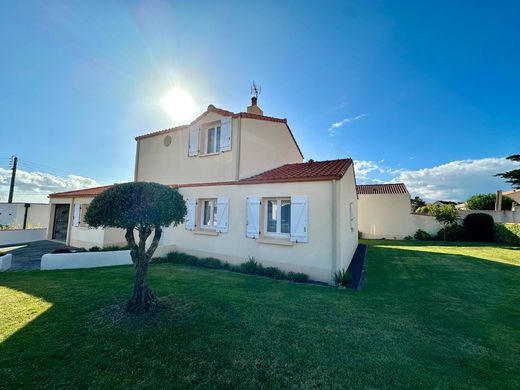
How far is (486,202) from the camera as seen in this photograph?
27.4 metres

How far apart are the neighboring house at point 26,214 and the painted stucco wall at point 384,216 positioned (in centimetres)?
3306

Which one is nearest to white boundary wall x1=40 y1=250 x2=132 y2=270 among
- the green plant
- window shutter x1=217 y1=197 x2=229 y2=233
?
window shutter x1=217 y1=197 x2=229 y2=233

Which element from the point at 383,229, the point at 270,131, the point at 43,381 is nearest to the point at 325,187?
the point at 270,131

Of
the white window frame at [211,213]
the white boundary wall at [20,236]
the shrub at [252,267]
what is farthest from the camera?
the white boundary wall at [20,236]

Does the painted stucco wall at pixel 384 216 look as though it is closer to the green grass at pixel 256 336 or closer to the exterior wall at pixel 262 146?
the exterior wall at pixel 262 146

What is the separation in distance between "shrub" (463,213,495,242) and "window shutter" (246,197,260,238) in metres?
22.1

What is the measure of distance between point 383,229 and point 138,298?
24.5 metres

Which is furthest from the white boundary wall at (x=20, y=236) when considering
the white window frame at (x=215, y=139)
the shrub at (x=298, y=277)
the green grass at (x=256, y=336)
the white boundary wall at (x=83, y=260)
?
the shrub at (x=298, y=277)

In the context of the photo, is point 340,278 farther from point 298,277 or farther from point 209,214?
point 209,214

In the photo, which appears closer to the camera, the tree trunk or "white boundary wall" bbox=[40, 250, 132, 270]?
the tree trunk

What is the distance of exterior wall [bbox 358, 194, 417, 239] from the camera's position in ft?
75.0

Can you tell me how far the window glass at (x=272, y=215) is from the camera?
9635mm

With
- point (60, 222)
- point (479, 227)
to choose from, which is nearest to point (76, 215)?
point (60, 222)

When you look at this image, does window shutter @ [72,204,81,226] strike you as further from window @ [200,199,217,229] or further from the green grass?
window @ [200,199,217,229]
